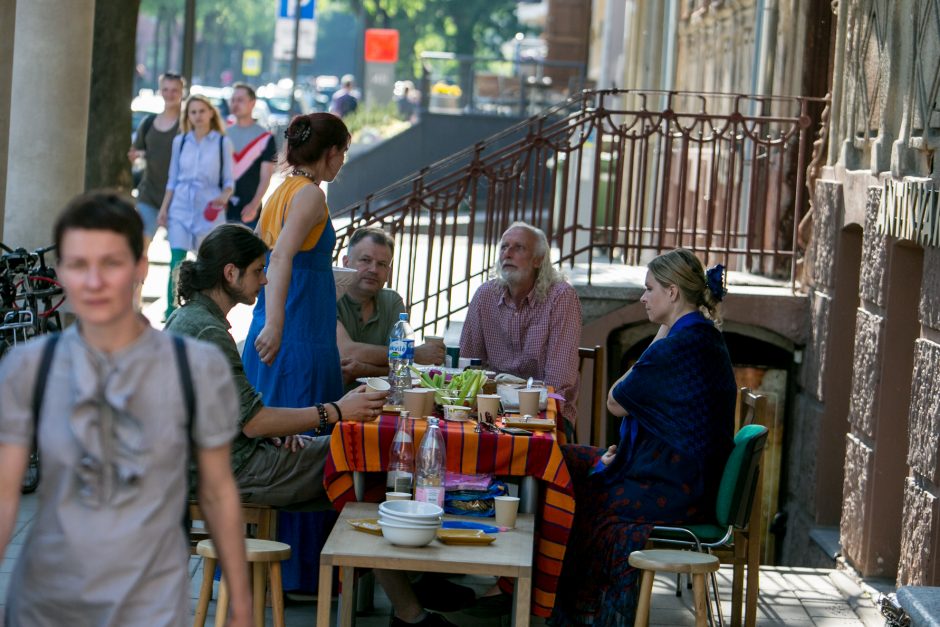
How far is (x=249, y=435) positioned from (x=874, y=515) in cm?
351

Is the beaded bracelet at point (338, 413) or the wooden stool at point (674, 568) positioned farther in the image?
the beaded bracelet at point (338, 413)

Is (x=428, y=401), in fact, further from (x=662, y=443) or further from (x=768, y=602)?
(x=768, y=602)

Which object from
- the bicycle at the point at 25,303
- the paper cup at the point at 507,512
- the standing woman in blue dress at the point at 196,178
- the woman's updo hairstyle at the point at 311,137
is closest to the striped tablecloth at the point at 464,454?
the paper cup at the point at 507,512

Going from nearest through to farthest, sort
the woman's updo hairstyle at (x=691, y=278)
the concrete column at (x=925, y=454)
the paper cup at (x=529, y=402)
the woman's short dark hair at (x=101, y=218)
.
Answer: the woman's short dark hair at (x=101, y=218) < the woman's updo hairstyle at (x=691, y=278) < the paper cup at (x=529, y=402) < the concrete column at (x=925, y=454)

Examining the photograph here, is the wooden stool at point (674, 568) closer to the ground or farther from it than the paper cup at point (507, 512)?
closer to the ground

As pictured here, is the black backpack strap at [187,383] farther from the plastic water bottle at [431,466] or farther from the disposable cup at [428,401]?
the disposable cup at [428,401]

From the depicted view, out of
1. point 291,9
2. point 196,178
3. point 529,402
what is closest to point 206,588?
point 529,402

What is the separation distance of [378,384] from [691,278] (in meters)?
1.40

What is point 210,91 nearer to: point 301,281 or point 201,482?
point 301,281

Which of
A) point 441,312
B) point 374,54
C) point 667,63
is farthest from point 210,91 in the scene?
point 441,312

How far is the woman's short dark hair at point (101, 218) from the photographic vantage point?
2998 mm

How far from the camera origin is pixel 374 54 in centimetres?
3912

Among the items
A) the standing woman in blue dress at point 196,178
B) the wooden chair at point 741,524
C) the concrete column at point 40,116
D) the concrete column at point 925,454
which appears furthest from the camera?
the standing woman in blue dress at point 196,178

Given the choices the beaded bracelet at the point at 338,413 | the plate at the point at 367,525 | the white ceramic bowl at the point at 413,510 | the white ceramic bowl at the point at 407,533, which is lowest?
the plate at the point at 367,525
